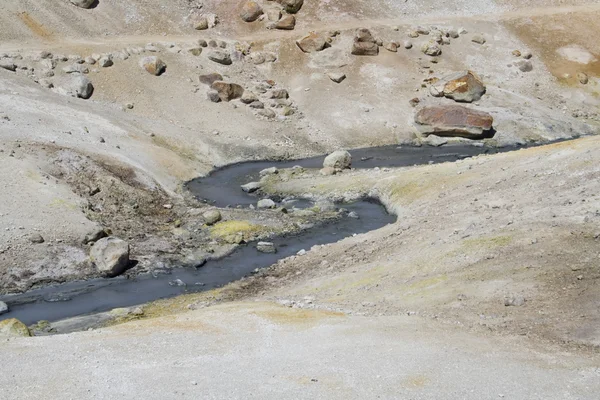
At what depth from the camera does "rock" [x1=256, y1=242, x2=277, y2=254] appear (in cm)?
3994

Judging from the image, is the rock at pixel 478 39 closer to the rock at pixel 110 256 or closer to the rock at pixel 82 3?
the rock at pixel 82 3

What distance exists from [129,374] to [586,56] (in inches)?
2824

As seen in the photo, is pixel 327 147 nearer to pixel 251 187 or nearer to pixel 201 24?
Answer: pixel 251 187

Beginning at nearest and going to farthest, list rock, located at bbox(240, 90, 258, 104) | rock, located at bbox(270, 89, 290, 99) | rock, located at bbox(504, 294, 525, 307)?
rock, located at bbox(504, 294, 525, 307)
rock, located at bbox(240, 90, 258, 104)
rock, located at bbox(270, 89, 290, 99)

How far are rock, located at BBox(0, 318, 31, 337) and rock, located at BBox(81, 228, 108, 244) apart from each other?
11.2 meters

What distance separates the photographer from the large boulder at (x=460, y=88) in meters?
69.9

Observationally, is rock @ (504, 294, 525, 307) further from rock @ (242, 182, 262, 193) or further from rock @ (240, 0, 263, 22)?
rock @ (240, 0, 263, 22)

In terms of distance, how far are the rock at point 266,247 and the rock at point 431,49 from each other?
42028 millimetres

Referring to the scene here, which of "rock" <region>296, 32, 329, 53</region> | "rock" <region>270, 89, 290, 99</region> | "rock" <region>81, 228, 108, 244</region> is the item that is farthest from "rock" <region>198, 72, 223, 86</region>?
"rock" <region>81, 228, 108, 244</region>

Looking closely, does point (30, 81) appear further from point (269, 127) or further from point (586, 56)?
point (586, 56)

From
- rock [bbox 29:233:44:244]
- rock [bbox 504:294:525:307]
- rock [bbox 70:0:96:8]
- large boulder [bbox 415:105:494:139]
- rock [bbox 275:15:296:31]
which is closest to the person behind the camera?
rock [bbox 504:294:525:307]

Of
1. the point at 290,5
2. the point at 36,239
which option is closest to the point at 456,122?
the point at 290,5

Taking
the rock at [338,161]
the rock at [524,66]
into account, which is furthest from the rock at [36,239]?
the rock at [524,66]

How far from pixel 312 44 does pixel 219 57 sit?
9810 millimetres
